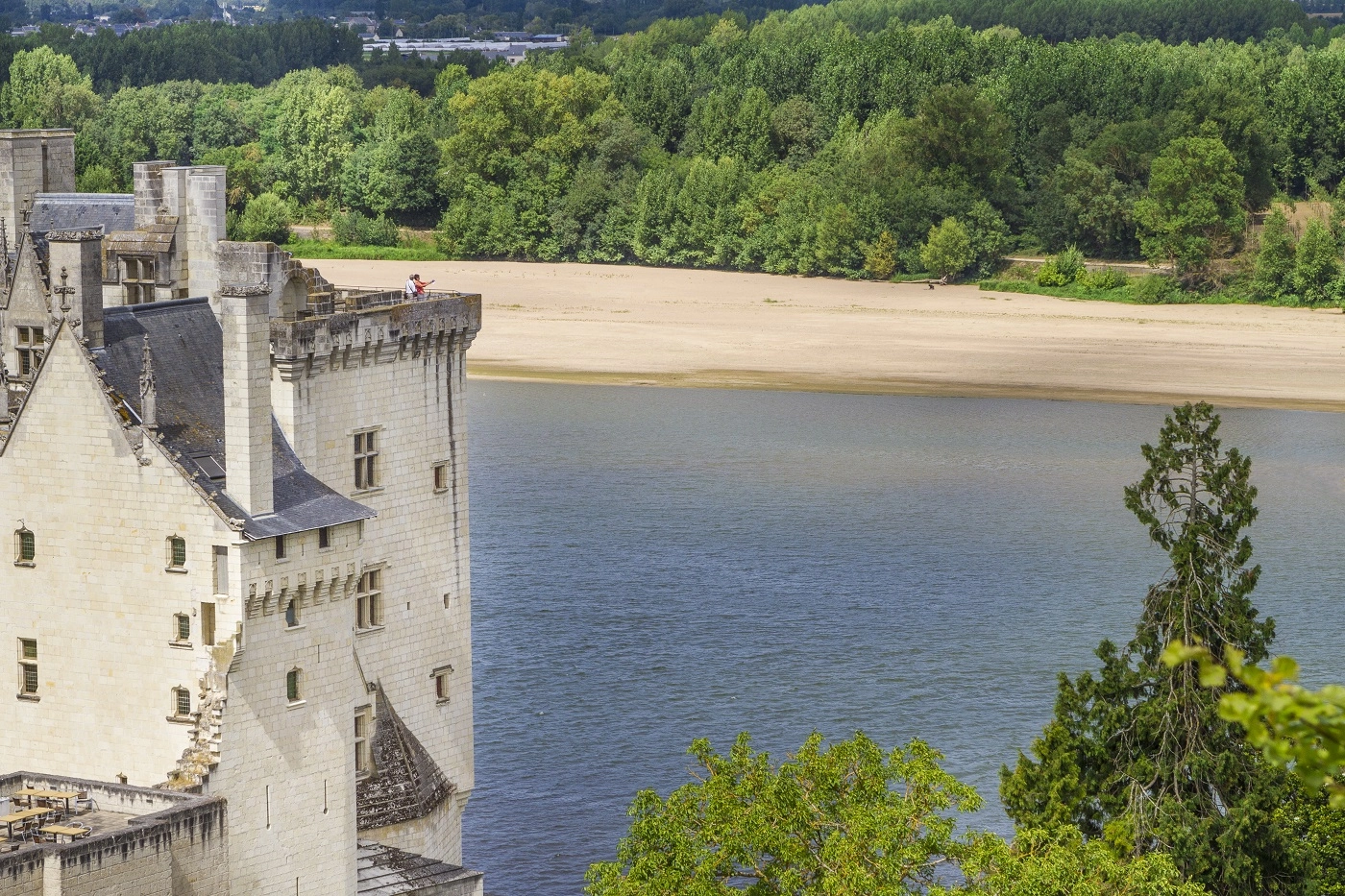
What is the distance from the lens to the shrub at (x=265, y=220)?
120 m

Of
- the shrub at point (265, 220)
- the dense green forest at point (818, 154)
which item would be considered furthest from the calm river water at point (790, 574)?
the shrub at point (265, 220)

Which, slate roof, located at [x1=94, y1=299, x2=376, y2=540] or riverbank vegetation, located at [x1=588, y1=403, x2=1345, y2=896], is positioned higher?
slate roof, located at [x1=94, y1=299, x2=376, y2=540]

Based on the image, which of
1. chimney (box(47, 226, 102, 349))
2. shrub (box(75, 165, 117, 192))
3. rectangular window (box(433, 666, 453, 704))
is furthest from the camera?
shrub (box(75, 165, 117, 192))

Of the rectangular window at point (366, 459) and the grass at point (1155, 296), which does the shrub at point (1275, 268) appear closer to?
the grass at point (1155, 296)

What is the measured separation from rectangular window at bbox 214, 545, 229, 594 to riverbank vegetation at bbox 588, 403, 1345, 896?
6.19m

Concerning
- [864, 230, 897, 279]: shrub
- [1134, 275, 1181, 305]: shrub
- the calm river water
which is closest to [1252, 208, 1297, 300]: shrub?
[1134, 275, 1181, 305]: shrub

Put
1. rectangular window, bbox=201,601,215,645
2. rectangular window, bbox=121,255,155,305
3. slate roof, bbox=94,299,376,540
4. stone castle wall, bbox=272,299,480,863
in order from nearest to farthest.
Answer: rectangular window, bbox=201,601,215,645 → slate roof, bbox=94,299,376,540 → stone castle wall, bbox=272,299,480,863 → rectangular window, bbox=121,255,155,305

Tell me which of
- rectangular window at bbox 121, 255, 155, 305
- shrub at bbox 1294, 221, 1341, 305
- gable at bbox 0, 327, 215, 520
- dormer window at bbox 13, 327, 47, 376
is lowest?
shrub at bbox 1294, 221, 1341, 305

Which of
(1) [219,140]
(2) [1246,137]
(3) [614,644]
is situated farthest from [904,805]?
(1) [219,140]

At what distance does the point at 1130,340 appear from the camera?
303ft

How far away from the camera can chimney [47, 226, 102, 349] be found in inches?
1277

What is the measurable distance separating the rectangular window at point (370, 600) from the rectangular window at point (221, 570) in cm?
615

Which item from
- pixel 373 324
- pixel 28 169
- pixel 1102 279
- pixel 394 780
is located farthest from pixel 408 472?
pixel 1102 279

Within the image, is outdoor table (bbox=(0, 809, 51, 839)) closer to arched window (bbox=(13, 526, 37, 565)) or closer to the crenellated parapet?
arched window (bbox=(13, 526, 37, 565))
